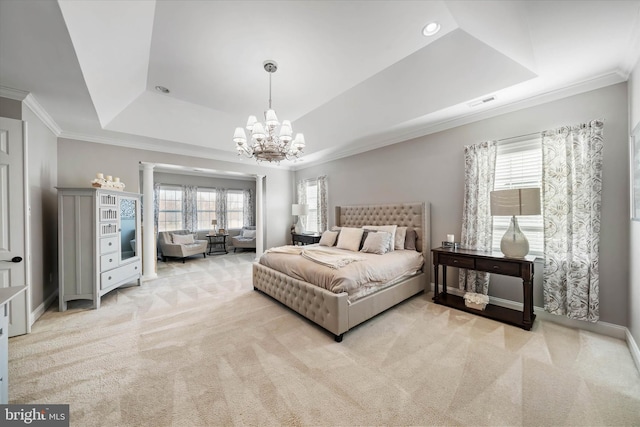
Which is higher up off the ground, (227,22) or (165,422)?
(227,22)

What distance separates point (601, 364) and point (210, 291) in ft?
16.0

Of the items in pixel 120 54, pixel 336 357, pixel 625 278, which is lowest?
pixel 336 357

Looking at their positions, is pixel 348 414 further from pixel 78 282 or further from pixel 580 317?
pixel 78 282

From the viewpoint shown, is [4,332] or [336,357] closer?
[4,332]

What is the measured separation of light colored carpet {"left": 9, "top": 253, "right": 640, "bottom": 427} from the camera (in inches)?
63.7

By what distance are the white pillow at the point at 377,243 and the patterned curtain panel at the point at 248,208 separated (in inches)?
249

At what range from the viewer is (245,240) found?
7973 millimetres

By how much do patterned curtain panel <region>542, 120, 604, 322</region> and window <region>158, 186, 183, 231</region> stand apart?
9.04 metres

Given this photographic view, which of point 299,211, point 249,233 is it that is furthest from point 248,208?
point 299,211

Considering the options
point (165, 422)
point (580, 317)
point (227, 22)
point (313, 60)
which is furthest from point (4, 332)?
point (580, 317)

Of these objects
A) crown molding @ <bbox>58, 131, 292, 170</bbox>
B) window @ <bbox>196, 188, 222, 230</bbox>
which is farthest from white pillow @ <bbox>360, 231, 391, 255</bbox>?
window @ <bbox>196, 188, 222, 230</bbox>

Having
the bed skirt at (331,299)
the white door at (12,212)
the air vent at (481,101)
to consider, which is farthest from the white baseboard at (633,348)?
the white door at (12,212)

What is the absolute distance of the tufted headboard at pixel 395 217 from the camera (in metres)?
4.05

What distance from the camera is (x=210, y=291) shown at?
13.5ft
